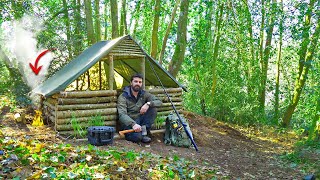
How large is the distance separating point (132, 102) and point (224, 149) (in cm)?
232

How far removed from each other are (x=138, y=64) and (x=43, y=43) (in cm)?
455

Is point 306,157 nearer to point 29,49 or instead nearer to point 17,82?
point 17,82

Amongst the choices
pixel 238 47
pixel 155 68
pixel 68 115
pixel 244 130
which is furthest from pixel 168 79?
pixel 238 47

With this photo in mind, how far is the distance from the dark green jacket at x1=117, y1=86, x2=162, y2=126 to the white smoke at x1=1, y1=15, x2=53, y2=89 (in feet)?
16.7

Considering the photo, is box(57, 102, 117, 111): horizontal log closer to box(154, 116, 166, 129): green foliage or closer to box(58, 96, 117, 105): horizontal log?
box(58, 96, 117, 105): horizontal log

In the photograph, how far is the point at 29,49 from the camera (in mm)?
11836

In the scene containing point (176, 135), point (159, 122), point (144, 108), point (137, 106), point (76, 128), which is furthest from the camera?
point (159, 122)

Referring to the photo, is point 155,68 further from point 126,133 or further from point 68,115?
point 68,115

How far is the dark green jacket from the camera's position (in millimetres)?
6805

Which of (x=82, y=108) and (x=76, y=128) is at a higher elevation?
(x=82, y=108)

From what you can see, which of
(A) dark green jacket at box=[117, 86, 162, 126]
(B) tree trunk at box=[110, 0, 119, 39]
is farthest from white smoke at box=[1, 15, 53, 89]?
(A) dark green jacket at box=[117, 86, 162, 126]

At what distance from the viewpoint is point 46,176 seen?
3197 millimetres

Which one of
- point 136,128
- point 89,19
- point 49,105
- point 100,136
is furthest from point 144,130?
point 89,19

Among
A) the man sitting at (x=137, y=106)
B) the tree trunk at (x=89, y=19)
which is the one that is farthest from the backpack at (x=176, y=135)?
the tree trunk at (x=89, y=19)
